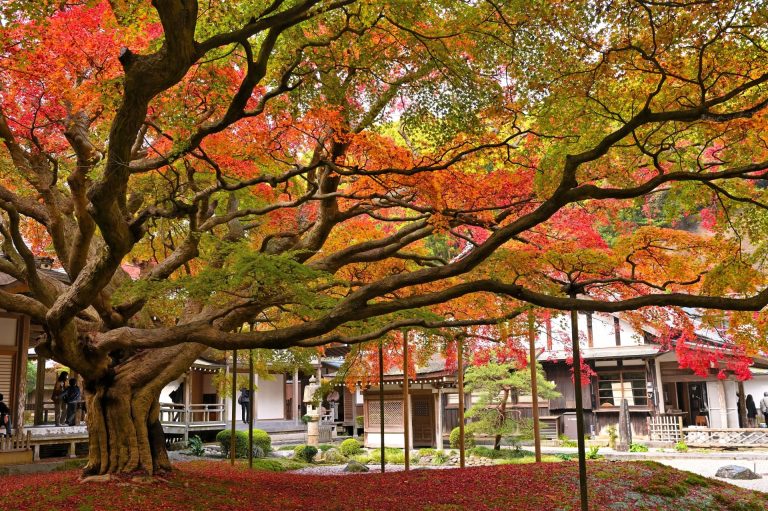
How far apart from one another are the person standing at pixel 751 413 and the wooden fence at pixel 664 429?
484 centimetres

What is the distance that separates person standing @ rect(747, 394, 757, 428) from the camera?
88.6 ft

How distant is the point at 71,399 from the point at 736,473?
17508 mm

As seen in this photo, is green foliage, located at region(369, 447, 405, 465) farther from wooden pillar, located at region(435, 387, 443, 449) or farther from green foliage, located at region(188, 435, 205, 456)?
A: green foliage, located at region(188, 435, 205, 456)

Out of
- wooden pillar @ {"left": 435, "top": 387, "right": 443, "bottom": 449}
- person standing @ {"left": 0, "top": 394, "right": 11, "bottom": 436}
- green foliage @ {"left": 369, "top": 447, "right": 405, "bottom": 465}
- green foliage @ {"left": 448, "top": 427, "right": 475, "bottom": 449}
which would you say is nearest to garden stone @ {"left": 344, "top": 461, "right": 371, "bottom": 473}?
green foliage @ {"left": 369, "top": 447, "right": 405, "bottom": 465}

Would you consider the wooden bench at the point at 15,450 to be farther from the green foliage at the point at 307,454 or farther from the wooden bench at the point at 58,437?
the green foliage at the point at 307,454

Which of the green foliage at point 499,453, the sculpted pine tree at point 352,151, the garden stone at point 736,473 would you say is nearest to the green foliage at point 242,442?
the green foliage at point 499,453

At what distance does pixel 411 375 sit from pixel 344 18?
646 inches

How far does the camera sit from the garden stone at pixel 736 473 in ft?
50.2

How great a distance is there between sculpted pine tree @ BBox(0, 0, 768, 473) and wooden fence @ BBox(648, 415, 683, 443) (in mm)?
14464

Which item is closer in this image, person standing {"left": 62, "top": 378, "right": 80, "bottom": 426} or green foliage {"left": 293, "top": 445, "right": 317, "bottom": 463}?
person standing {"left": 62, "top": 378, "right": 80, "bottom": 426}

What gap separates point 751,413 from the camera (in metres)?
27.2

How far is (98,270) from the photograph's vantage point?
8.34 m

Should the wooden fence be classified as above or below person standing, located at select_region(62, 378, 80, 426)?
below

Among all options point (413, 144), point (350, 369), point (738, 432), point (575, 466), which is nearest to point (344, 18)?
point (413, 144)
